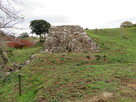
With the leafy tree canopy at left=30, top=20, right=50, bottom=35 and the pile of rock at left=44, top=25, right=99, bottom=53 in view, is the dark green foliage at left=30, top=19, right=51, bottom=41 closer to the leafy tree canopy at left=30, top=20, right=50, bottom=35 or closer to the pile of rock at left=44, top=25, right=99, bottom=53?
the leafy tree canopy at left=30, top=20, right=50, bottom=35

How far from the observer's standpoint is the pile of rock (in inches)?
463

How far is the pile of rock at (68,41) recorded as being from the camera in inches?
463

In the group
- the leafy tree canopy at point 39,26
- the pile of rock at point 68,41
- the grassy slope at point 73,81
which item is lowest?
the grassy slope at point 73,81

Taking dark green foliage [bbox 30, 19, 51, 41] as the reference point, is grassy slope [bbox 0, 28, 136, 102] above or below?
below

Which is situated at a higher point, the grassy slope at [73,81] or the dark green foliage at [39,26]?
the dark green foliage at [39,26]

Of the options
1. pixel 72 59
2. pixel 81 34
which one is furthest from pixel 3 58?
pixel 81 34

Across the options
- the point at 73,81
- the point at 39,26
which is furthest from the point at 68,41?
the point at 39,26

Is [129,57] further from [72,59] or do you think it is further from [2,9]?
[2,9]

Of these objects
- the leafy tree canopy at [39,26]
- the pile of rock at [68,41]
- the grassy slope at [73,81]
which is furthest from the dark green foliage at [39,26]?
the grassy slope at [73,81]

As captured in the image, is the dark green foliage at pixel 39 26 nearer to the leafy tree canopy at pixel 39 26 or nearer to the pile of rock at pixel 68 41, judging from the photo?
the leafy tree canopy at pixel 39 26

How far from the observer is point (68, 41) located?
12195mm

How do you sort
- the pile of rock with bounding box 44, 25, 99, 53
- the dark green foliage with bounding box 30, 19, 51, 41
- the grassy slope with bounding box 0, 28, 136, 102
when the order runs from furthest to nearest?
the dark green foliage with bounding box 30, 19, 51, 41 < the pile of rock with bounding box 44, 25, 99, 53 < the grassy slope with bounding box 0, 28, 136, 102

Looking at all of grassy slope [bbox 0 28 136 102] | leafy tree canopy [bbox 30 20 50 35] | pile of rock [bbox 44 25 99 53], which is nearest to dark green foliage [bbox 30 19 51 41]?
leafy tree canopy [bbox 30 20 50 35]

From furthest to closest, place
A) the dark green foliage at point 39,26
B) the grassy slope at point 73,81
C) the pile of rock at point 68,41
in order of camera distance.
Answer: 1. the dark green foliage at point 39,26
2. the pile of rock at point 68,41
3. the grassy slope at point 73,81
